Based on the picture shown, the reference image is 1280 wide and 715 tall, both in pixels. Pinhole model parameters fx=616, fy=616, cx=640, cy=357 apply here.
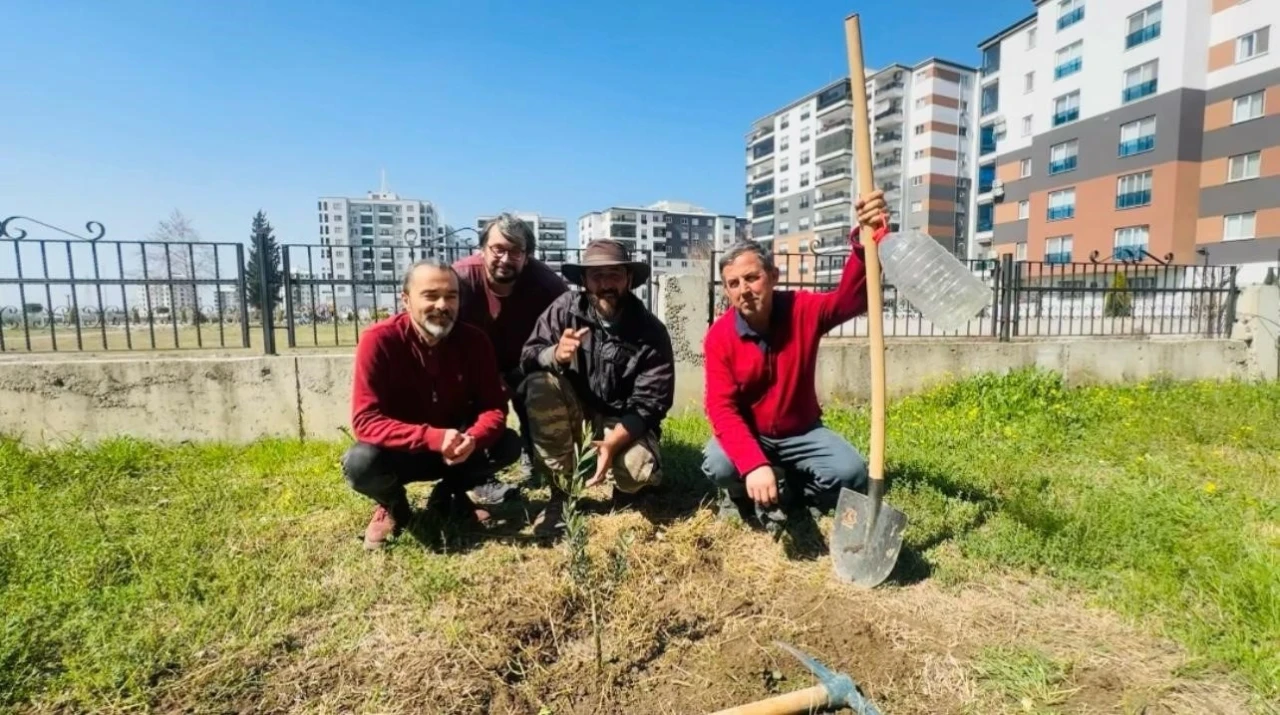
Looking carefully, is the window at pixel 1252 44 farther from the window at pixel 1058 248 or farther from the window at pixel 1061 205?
the window at pixel 1058 248

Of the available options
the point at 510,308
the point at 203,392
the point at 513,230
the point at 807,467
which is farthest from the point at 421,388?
the point at 203,392

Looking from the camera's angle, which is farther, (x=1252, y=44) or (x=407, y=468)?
(x=1252, y=44)

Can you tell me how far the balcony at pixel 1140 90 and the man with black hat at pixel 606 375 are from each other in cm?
3826

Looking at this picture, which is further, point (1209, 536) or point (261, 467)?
point (261, 467)

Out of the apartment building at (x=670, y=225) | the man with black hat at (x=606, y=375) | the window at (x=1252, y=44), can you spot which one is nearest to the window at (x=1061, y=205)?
the window at (x=1252, y=44)

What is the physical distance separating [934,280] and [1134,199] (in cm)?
3814

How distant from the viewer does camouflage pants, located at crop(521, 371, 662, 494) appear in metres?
3.39

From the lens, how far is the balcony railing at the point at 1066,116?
33969 millimetres

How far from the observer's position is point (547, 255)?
6.06m

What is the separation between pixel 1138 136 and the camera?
30766mm

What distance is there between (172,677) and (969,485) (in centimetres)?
402

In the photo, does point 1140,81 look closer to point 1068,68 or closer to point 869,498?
point 1068,68

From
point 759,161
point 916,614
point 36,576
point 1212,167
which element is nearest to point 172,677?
point 36,576

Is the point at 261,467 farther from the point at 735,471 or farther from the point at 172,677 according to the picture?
the point at 735,471
